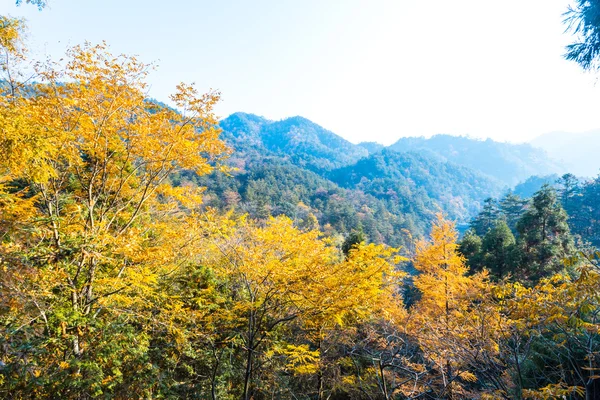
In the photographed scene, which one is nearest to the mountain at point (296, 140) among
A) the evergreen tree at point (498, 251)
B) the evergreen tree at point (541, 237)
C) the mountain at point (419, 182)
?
the mountain at point (419, 182)

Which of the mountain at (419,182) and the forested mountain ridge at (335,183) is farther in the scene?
the mountain at (419,182)

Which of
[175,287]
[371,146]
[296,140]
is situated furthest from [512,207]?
[371,146]

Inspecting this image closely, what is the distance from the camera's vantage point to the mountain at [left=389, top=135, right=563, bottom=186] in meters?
158

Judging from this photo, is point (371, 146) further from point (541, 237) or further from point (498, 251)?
point (541, 237)

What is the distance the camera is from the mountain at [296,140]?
132125 millimetres

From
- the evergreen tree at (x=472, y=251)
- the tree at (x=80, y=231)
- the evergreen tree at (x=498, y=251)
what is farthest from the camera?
the evergreen tree at (x=472, y=251)

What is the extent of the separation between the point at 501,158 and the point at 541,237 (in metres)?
183

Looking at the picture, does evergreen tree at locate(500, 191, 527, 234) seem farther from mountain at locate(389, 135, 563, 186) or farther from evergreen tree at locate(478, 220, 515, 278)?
mountain at locate(389, 135, 563, 186)

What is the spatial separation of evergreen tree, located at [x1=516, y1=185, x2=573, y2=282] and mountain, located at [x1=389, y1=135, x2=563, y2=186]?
150030 mm

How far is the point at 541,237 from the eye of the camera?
17.0 metres

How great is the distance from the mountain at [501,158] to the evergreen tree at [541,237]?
150 meters

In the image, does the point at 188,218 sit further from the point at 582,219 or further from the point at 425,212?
the point at 425,212

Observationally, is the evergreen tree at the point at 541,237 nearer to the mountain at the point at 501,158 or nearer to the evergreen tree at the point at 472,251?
the evergreen tree at the point at 472,251

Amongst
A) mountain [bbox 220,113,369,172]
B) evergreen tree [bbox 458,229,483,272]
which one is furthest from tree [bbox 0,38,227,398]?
mountain [bbox 220,113,369,172]
